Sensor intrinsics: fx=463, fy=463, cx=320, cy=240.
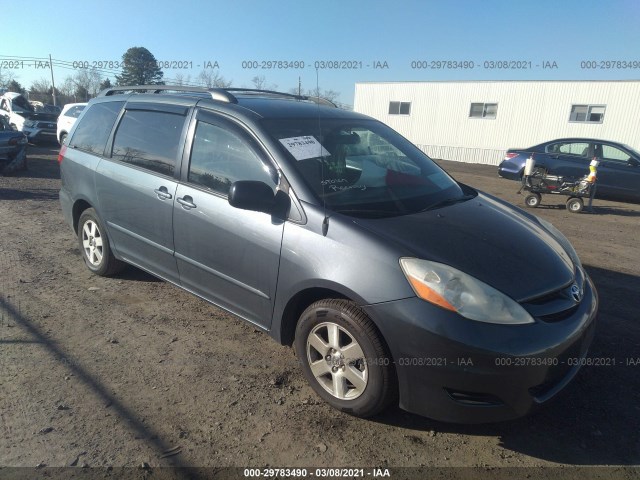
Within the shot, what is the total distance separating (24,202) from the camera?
8.21m

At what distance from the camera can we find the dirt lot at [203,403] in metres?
2.49

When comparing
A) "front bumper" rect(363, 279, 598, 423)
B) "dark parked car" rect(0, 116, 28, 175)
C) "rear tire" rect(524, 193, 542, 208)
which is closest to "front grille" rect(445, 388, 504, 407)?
"front bumper" rect(363, 279, 598, 423)

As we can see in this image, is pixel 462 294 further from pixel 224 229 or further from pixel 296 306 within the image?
pixel 224 229

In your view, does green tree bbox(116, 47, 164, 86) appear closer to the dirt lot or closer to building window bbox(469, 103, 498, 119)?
building window bbox(469, 103, 498, 119)

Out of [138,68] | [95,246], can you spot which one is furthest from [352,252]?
[138,68]

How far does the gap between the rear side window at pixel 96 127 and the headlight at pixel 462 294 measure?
136 inches

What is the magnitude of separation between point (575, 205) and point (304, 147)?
858 cm

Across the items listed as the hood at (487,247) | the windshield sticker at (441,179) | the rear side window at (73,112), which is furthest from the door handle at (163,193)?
the rear side window at (73,112)

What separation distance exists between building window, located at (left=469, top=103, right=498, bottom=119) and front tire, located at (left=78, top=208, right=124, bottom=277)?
21.7 metres

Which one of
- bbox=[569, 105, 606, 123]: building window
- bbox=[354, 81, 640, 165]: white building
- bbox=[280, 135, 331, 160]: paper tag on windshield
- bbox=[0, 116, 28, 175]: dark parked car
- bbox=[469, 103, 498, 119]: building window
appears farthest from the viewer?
bbox=[469, 103, 498, 119]: building window

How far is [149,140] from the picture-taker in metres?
3.98

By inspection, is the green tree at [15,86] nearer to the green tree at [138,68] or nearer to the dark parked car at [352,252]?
the green tree at [138,68]

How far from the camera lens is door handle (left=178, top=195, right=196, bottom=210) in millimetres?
3464

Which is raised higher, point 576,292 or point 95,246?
point 576,292
